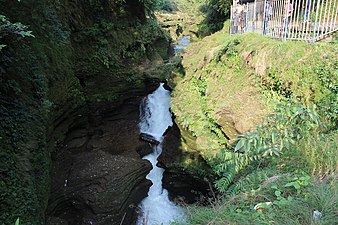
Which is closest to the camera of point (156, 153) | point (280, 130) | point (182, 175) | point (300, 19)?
point (280, 130)

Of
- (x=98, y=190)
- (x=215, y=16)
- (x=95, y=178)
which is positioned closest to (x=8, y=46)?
Result: (x=95, y=178)

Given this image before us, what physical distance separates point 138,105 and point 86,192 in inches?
209

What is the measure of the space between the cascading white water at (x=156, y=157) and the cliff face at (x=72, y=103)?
465 millimetres

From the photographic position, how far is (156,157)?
32.5ft

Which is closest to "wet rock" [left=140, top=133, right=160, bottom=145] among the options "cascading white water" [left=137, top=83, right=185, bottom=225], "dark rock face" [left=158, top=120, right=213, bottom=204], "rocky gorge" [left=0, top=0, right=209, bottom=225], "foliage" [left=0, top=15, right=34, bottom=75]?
"cascading white water" [left=137, top=83, right=185, bottom=225]

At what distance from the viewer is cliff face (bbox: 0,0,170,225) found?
461 cm

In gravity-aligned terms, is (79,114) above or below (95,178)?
above

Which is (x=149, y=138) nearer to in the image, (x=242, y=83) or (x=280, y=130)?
(x=242, y=83)

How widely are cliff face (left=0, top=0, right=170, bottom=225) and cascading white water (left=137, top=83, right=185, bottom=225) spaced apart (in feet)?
1.53

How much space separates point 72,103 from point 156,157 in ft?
12.6

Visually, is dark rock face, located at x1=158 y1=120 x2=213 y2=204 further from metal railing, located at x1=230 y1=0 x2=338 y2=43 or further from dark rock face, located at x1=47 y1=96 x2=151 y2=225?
metal railing, located at x1=230 y1=0 x2=338 y2=43

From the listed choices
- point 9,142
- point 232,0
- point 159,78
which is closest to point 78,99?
point 159,78

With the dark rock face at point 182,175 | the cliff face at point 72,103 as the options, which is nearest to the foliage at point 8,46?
the cliff face at point 72,103

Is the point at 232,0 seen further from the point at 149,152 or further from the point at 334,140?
the point at 334,140
